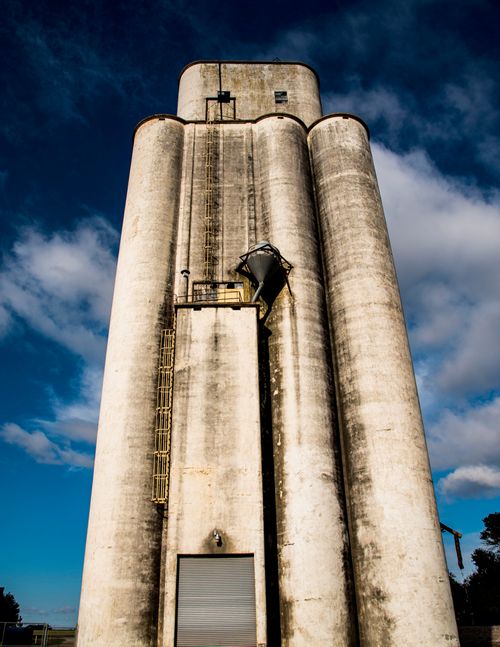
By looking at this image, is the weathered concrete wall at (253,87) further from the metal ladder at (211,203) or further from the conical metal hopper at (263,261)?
the conical metal hopper at (263,261)

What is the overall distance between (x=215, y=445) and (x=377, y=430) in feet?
19.6

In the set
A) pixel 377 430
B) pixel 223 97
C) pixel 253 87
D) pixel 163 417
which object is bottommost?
pixel 377 430

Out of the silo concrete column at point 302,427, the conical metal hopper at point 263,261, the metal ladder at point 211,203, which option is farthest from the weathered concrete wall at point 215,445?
the metal ladder at point 211,203

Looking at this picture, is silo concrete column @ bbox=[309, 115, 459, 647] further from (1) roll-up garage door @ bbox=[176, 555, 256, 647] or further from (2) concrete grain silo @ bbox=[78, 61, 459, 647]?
(1) roll-up garage door @ bbox=[176, 555, 256, 647]

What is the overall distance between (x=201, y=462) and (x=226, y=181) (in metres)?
14.7

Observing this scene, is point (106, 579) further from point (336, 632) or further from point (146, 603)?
point (336, 632)

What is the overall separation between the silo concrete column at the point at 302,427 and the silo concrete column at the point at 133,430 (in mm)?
4412

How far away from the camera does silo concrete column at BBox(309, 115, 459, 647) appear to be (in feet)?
56.2

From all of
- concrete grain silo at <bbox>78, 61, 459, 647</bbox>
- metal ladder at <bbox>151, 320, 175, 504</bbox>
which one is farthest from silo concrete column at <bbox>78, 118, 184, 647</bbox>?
metal ladder at <bbox>151, 320, 175, 504</bbox>

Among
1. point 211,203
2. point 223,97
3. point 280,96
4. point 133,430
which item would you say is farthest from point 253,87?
point 133,430

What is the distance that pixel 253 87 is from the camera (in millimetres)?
32750

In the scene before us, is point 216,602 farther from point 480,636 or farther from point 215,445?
point 480,636

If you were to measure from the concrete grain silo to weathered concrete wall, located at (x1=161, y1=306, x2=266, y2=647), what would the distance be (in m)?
0.05

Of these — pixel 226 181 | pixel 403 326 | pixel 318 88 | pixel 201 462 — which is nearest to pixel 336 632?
pixel 201 462
